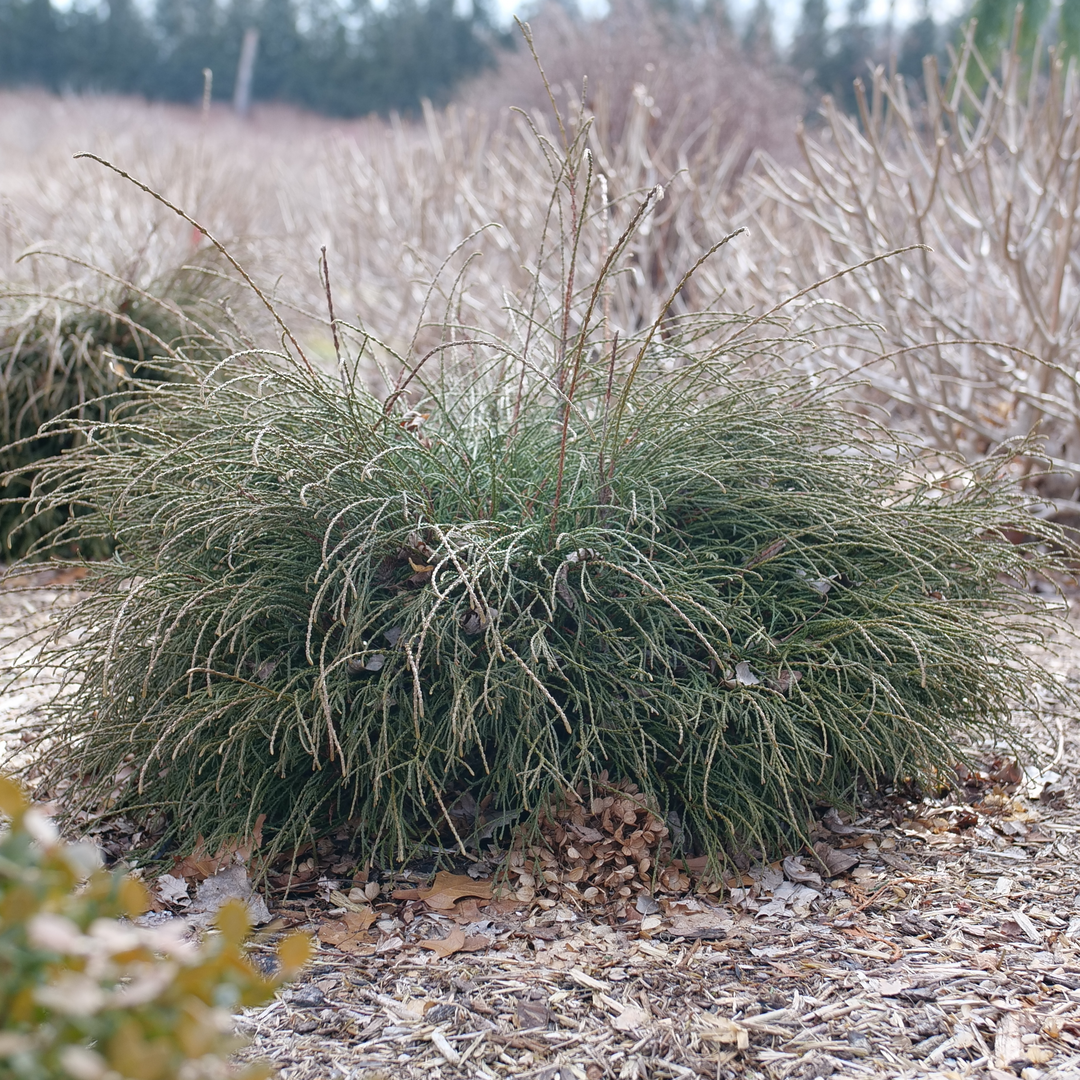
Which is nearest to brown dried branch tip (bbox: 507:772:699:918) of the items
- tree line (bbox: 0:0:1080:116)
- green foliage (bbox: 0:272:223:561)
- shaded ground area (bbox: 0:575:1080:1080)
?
shaded ground area (bbox: 0:575:1080:1080)

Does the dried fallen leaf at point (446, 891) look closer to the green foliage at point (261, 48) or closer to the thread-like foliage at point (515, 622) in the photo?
the thread-like foliage at point (515, 622)

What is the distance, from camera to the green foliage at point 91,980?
704 mm

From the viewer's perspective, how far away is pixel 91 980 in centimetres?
77

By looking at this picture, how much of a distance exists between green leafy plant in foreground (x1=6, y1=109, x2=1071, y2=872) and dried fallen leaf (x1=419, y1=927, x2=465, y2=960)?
0.73 ft

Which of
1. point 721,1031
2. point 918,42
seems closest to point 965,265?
point 721,1031

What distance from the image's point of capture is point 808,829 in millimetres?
2236

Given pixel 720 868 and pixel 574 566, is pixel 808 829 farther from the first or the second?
pixel 574 566

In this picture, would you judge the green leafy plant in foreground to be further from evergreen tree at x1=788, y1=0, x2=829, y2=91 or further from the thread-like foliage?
evergreen tree at x1=788, y1=0, x2=829, y2=91

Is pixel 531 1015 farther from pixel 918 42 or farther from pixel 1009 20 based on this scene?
pixel 918 42

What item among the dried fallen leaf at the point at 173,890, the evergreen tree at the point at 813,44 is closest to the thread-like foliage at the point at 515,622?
the dried fallen leaf at the point at 173,890

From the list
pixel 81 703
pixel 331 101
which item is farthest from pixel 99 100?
pixel 81 703

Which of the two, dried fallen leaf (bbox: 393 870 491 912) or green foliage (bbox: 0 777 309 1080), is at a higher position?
green foliage (bbox: 0 777 309 1080)

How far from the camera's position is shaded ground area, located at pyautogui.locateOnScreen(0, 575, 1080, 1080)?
1605 mm

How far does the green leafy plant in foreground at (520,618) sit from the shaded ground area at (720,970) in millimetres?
143
